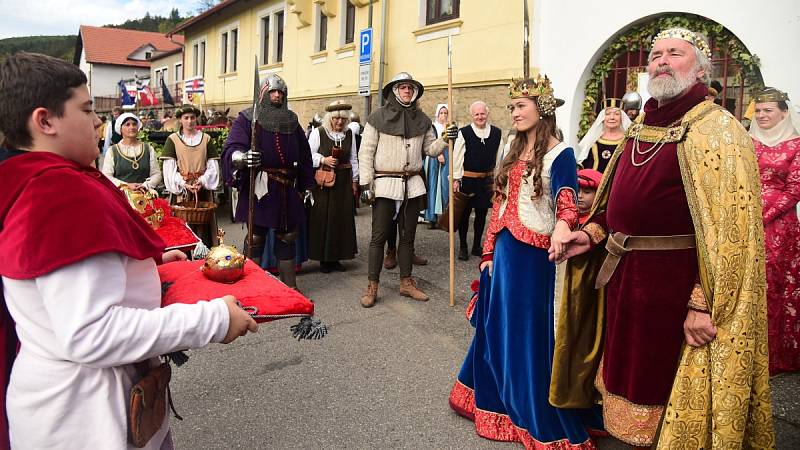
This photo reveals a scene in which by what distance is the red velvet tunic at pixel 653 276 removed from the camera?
7.63ft

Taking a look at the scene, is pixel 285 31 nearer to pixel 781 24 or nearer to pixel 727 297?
pixel 781 24

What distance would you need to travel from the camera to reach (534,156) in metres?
3.00

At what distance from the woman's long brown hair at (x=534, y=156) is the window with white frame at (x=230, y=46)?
2017 cm

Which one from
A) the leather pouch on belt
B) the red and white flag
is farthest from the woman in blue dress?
the red and white flag

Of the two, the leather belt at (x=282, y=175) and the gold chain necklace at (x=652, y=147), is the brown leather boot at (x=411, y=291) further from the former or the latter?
the gold chain necklace at (x=652, y=147)

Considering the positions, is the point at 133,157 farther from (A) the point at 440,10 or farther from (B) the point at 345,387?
(A) the point at 440,10

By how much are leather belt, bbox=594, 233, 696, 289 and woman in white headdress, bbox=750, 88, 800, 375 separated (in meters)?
2.15

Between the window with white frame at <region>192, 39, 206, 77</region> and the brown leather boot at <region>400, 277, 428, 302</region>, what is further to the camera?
the window with white frame at <region>192, 39, 206, 77</region>

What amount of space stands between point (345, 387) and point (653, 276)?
214 centimetres

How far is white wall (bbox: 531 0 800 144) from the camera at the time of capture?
5.89 metres

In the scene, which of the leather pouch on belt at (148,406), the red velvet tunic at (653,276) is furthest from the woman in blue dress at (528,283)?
the leather pouch on belt at (148,406)

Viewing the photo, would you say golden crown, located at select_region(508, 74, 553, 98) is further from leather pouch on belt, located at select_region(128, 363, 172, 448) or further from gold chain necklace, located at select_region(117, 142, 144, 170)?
gold chain necklace, located at select_region(117, 142, 144, 170)

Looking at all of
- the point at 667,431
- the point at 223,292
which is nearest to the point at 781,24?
the point at 667,431

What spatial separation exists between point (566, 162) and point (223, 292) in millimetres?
1899
